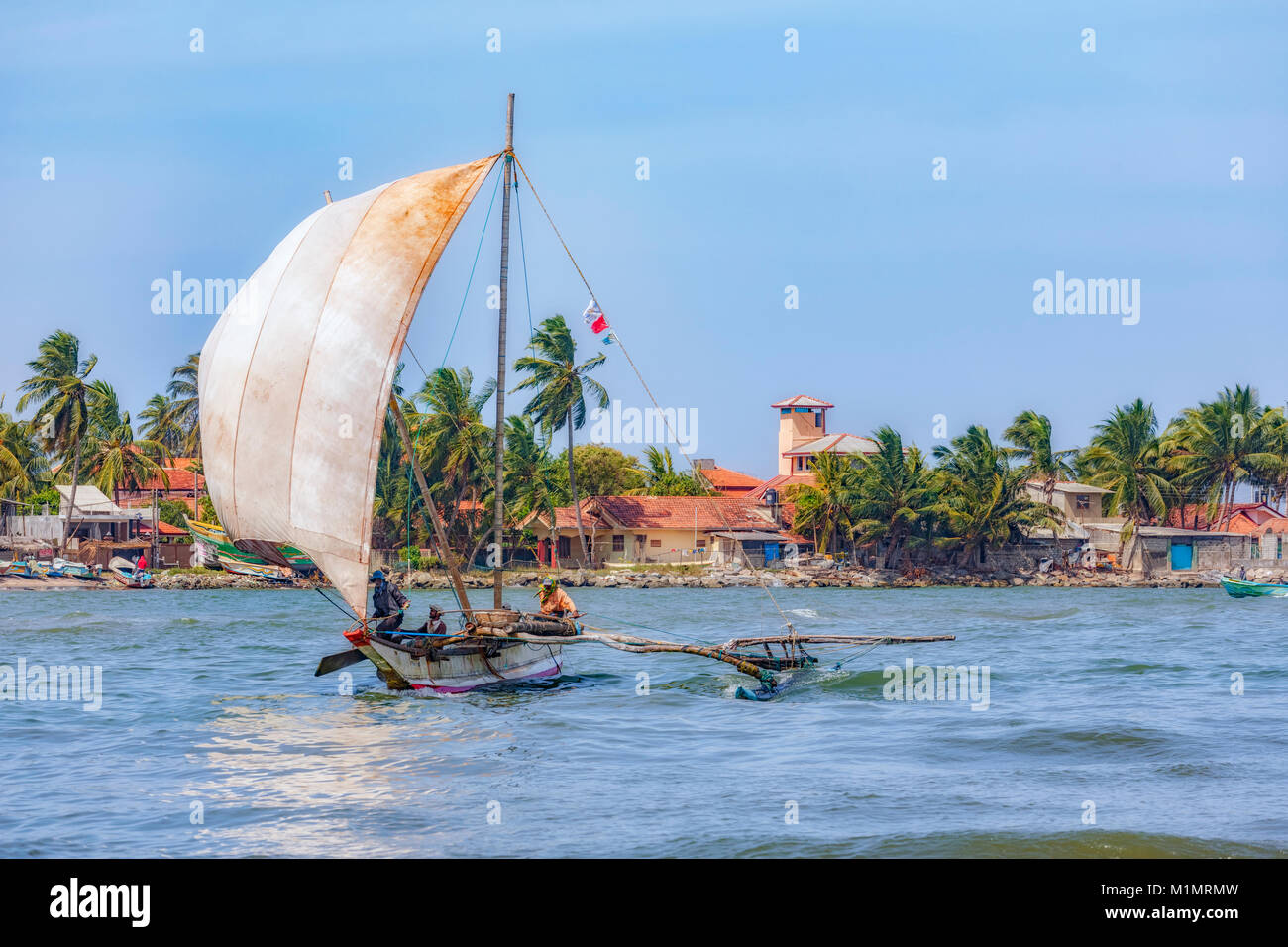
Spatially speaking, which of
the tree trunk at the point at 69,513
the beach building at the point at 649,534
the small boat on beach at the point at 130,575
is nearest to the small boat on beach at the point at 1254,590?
the beach building at the point at 649,534

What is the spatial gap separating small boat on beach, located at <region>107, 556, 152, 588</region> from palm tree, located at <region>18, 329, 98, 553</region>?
18.6ft

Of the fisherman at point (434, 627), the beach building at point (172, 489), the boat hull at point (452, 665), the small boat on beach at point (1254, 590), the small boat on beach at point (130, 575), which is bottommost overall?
the small boat on beach at point (1254, 590)

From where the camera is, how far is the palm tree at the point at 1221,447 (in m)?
73.4

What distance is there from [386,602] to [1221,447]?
6535cm

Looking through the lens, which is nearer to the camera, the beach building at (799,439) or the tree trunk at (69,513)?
the tree trunk at (69,513)

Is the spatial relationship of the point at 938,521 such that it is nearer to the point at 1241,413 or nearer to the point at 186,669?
the point at 1241,413

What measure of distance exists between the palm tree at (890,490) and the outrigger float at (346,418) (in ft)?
173

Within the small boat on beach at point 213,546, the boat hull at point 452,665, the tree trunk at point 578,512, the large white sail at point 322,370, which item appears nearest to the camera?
the large white sail at point 322,370

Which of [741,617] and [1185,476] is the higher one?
[1185,476]

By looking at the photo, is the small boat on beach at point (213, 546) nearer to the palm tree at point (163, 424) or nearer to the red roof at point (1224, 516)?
the palm tree at point (163, 424)

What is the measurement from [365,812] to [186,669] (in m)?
15.9

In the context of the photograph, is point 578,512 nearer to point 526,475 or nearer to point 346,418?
point 526,475
